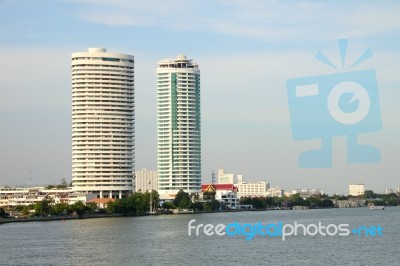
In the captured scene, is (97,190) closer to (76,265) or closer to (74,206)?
(74,206)

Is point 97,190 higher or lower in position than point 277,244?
higher

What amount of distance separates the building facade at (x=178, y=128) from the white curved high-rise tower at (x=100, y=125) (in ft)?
44.5

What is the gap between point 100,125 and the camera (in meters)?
115

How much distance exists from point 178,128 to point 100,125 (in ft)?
58.4

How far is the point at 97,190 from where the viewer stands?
11612 centimetres

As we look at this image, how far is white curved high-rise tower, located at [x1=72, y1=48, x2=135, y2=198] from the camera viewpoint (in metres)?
116

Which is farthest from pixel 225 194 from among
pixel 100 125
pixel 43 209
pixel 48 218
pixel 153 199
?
pixel 48 218

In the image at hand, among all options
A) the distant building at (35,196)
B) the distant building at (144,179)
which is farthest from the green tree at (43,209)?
the distant building at (144,179)

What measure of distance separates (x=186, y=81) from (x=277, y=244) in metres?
89.0

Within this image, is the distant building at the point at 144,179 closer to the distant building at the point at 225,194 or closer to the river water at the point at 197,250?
the distant building at the point at 225,194

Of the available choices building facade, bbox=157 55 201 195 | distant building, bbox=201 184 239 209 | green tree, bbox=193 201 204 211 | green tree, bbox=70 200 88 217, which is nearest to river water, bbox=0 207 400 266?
green tree, bbox=70 200 88 217

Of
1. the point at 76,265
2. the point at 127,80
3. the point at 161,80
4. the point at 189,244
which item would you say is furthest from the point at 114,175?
the point at 76,265

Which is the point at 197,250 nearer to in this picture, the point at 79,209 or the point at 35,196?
the point at 79,209

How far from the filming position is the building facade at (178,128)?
426 ft
